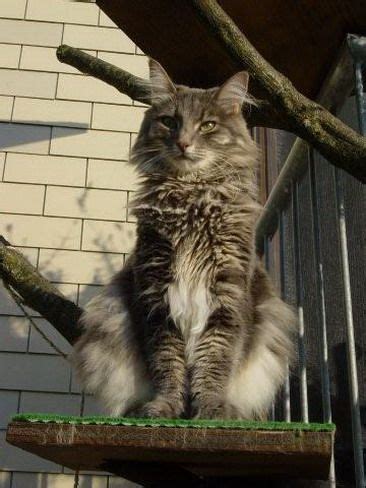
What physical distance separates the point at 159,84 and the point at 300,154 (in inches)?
27.9

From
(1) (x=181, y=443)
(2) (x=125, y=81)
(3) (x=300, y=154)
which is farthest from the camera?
(2) (x=125, y=81)

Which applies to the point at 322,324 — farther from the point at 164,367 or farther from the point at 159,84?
the point at 159,84

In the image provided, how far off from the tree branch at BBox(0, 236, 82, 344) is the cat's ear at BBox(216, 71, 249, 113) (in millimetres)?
1159

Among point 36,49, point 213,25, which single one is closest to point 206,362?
point 213,25

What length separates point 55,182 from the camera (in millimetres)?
4273

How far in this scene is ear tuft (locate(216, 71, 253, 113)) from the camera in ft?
8.37

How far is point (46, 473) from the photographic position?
3.68 m

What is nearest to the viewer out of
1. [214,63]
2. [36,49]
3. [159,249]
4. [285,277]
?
[159,249]

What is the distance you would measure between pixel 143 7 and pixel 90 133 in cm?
193

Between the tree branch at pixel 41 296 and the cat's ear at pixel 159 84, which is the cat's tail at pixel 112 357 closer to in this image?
the tree branch at pixel 41 296

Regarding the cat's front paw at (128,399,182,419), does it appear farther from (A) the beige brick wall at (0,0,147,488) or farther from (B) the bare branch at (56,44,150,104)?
(A) the beige brick wall at (0,0,147,488)

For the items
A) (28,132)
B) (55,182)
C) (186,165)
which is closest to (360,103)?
(186,165)

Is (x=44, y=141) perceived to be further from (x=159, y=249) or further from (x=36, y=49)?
(x=159, y=249)

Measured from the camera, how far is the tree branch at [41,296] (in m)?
2.98
